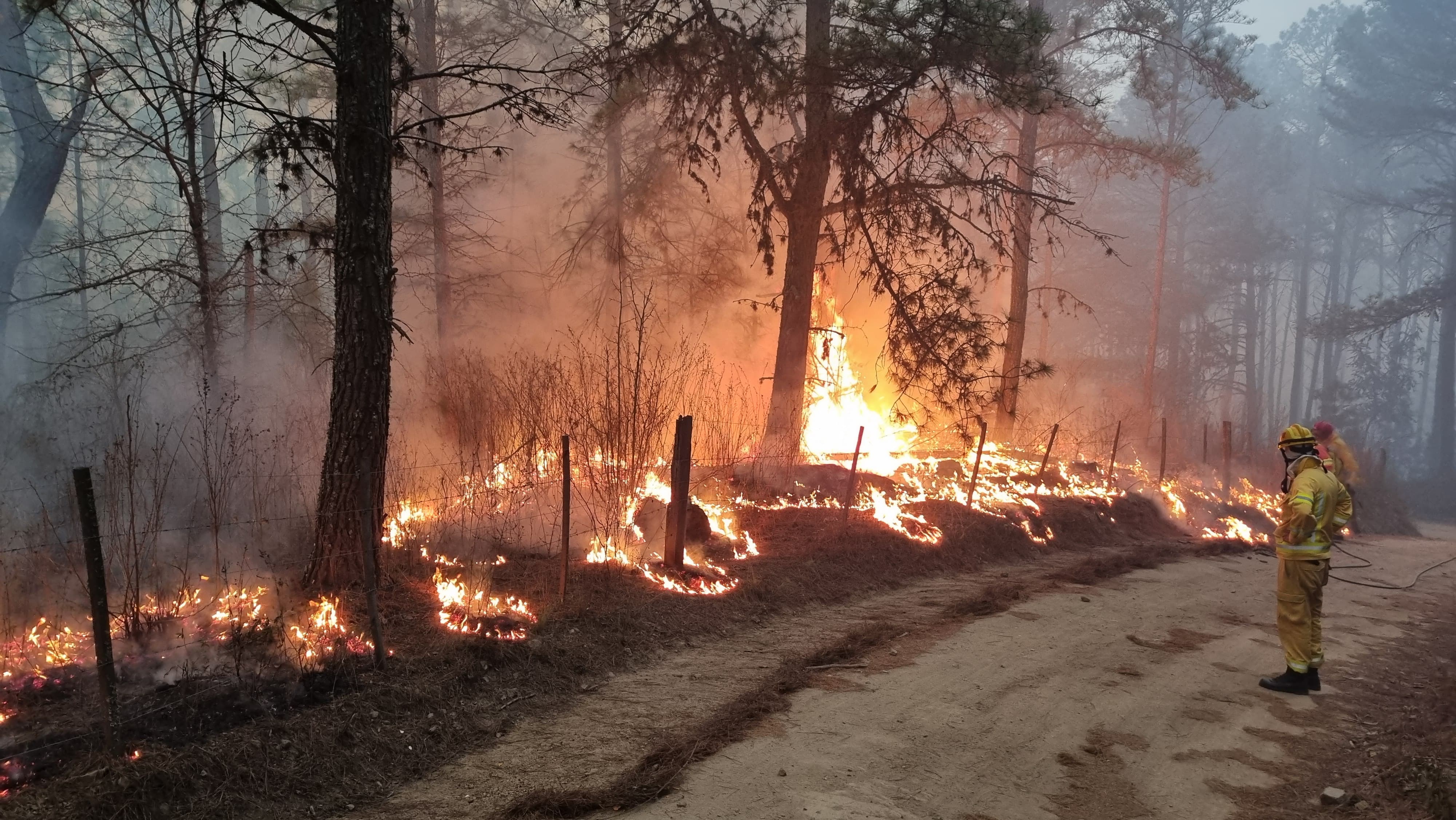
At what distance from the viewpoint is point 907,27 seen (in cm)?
1084

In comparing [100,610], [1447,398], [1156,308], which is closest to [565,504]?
[100,610]

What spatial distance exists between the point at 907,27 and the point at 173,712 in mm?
10160

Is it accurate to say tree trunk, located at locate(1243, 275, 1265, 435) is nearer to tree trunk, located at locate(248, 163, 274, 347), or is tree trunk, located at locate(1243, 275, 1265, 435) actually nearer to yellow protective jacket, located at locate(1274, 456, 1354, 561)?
yellow protective jacket, located at locate(1274, 456, 1354, 561)

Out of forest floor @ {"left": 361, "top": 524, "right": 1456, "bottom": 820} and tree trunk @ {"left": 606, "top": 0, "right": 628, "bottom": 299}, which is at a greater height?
tree trunk @ {"left": 606, "top": 0, "right": 628, "bottom": 299}

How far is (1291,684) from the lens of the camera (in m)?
6.94

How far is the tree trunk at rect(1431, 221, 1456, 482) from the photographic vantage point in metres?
35.2

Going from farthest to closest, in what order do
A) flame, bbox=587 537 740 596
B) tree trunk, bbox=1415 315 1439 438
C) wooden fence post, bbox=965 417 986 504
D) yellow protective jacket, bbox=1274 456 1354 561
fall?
1. tree trunk, bbox=1415 315 1439 438
2. wooden fence post, bbox=965 417 986 504
3. flame, bbox=587 537 740 596
4. yellow protective jacket, bbox=1274 456 1354 561

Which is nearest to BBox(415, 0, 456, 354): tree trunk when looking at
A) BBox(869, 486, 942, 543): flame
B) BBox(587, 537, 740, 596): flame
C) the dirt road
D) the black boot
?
BBox(869, 486, 942, 543): flame

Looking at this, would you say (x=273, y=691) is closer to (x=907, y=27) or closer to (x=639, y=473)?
(x=639, y=473)

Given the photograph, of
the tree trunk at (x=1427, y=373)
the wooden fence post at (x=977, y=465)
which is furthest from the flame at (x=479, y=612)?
the tree trunk at (x=1427, y=373)

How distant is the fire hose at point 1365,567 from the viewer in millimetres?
12133

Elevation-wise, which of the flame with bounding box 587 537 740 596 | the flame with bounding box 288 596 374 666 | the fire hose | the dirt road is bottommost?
the fire hose

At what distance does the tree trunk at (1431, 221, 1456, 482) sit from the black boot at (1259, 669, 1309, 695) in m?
35.1

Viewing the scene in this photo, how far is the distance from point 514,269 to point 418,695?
48.8ft
